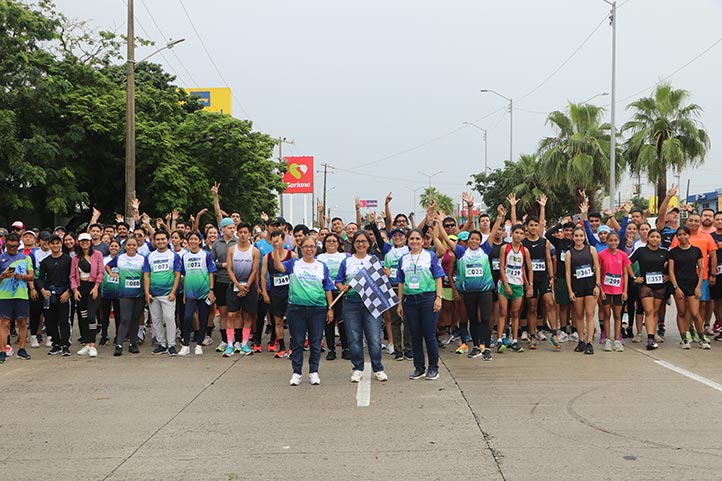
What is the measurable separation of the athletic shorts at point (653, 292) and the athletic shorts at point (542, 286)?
1.34 m

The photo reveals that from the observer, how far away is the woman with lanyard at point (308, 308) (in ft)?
28.4

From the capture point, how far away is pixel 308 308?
873 centimetres

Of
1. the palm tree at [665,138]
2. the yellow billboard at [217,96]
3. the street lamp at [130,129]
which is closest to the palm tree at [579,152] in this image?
the palm tree at [665,138]

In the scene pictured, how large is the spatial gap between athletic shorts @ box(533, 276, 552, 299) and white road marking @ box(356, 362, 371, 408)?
3228 millimetres

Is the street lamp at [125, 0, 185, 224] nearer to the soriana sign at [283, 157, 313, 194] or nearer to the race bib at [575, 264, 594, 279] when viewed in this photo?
Result: the race bib at [575, 264, 594, 279]

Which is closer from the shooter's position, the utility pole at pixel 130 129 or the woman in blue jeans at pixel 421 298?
the woman in blue jeans at pixel 421 298

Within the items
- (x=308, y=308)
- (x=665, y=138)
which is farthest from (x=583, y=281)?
(x=665, y=138)

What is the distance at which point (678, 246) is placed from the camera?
36.6 ft

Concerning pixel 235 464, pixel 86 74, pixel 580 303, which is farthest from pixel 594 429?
pixel 86 74

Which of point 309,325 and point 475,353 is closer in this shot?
point 309,325

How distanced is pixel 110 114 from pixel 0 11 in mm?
5157

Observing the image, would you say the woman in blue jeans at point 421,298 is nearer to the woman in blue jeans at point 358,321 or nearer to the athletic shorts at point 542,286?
the woman in blue jeans at point 358,321

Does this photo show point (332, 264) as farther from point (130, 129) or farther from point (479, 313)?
point (130, 129)

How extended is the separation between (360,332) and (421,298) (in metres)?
0.84
